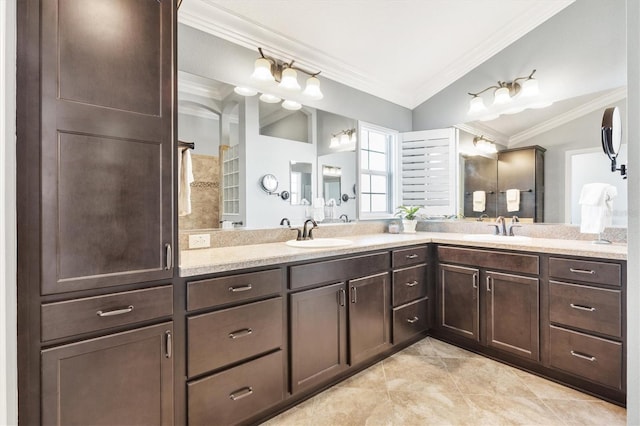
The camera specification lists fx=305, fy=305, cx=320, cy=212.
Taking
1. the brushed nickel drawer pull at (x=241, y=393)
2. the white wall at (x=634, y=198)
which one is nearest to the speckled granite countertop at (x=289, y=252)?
the brushed nickel drawer pull at (x=241, y=393)

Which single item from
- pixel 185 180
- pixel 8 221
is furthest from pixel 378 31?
pixel 8 221

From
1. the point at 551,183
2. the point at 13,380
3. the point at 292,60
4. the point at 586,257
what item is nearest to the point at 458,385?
the point at 586,257

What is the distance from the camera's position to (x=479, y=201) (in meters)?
3.17

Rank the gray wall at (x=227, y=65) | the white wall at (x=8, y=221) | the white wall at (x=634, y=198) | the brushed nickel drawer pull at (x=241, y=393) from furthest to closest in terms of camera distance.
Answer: the gray wall at (x=227, y=65), the brushed nickel drawer pull at (x=241, y=393), the white wall at (x=8, y=221), the white wall at (x=634, y=198)

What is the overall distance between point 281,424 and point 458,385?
1221 millimetres

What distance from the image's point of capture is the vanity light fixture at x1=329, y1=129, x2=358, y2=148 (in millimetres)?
2975

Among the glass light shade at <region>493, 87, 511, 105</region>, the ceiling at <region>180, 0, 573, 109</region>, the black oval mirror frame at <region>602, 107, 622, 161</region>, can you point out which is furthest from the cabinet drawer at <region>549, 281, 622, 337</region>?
the ceiling at <region>180, 0, 573, 109</region>

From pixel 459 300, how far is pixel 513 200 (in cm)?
113

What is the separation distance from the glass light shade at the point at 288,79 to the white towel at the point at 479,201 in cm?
214

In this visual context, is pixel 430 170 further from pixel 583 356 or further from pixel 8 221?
pixel 8 221

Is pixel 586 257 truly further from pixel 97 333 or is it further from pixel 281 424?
pixel 97 333

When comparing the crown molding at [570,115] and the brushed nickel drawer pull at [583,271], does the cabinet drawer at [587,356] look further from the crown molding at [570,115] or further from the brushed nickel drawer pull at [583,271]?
the crown molding at [570,115]

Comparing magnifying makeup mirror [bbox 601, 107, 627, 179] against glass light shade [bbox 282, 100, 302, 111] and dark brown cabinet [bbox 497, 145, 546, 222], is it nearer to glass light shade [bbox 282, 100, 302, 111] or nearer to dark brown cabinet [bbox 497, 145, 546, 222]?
dark brown cabinet [bbox 497, 145, 546, 222]

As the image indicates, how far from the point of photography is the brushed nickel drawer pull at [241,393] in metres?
1.55
